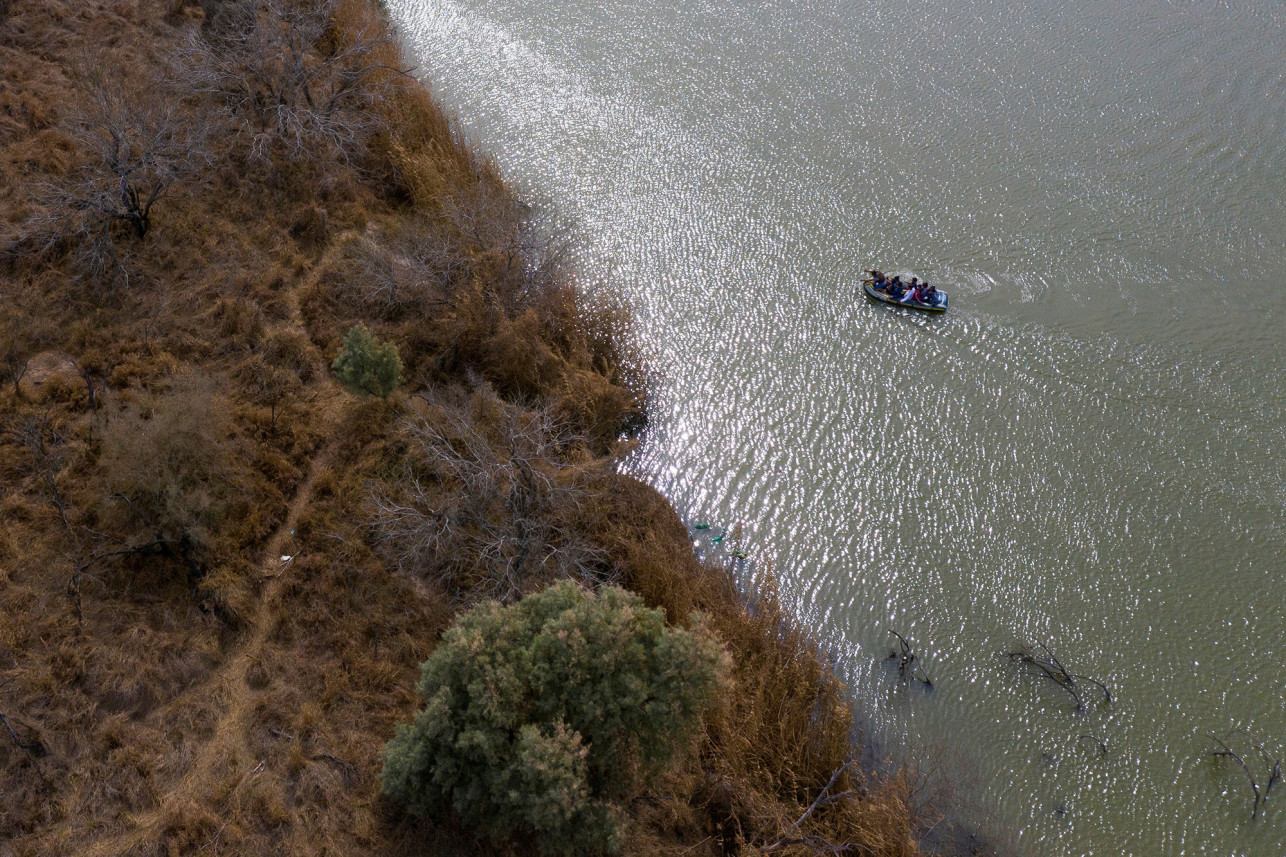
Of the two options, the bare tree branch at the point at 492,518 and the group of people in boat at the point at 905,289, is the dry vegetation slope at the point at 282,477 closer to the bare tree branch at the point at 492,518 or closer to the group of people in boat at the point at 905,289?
the bare tree branch at the point at 492,518

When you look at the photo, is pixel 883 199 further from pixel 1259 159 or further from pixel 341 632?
pixel 341 632

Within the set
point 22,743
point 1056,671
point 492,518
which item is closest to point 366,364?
point 492,518

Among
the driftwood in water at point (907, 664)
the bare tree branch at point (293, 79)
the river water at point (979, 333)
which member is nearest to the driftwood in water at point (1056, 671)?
the river water at point (979, 333)

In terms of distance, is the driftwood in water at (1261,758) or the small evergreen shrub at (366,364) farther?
the small evergreen shrub at (366,364)

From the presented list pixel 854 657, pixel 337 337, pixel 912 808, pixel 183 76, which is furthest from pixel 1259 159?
pixel 183 76

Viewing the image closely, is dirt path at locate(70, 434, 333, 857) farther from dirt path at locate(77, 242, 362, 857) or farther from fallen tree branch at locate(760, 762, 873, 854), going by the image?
fallen tree branch at locate(760, 762, 873, 854)

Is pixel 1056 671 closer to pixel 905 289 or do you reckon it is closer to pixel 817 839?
pixel 817 839
